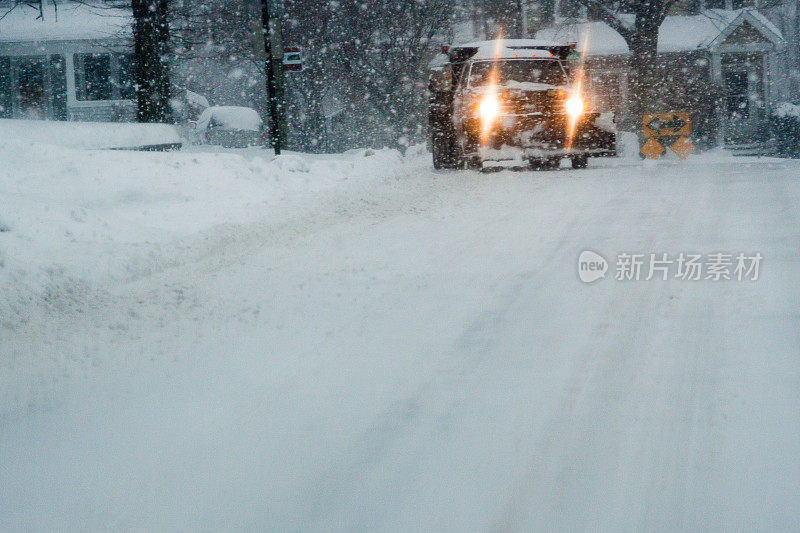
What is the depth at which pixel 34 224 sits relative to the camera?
757 cm

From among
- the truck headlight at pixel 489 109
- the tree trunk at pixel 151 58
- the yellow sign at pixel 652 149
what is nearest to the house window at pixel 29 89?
the tree trunk at pixel 151 58

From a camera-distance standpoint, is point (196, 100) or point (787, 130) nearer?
point (787, 130)

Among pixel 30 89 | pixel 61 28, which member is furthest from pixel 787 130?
pixel 30 89

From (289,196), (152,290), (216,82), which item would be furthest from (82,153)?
(216,82)

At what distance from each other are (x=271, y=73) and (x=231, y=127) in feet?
75.9

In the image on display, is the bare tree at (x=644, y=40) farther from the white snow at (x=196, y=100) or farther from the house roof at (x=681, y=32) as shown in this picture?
the white snow at (x=196, y=100)

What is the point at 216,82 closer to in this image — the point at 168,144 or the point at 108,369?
the point at 168,144

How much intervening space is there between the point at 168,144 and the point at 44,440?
12.0 metres

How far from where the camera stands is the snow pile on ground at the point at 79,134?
1175 cm

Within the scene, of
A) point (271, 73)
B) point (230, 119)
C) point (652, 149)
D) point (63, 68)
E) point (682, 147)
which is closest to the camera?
point (271, 73)

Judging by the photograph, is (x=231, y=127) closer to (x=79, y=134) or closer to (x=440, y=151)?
(x=440, y=151)

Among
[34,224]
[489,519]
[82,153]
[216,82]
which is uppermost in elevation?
[216,82]

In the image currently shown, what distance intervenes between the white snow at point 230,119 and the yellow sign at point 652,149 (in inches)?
817

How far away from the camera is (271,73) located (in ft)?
46.9
